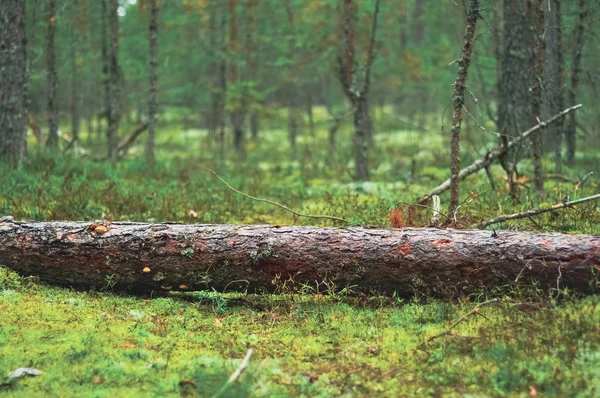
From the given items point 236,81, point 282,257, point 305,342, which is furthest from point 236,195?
point 236,81

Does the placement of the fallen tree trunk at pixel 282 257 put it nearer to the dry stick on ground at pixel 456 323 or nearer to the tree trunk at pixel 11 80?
the dry stick on ground at pixel 456 323

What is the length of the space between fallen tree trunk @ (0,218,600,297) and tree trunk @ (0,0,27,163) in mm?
5630

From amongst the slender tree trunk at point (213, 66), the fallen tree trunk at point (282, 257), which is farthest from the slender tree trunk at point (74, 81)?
the fallen tree trunk at point (282, 257)

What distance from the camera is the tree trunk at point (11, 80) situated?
10398mm

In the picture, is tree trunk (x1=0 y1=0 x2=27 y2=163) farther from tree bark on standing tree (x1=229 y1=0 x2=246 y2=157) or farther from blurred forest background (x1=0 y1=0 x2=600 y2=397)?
tree bark on standing tree (x1=229 y1=0 x2=246 y2=157)

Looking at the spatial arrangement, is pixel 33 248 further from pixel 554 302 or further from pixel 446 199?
pixel 446 199

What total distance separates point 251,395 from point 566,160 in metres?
12.8

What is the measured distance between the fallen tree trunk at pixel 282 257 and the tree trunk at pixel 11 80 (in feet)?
18.5

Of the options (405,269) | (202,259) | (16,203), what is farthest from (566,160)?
(16,203)

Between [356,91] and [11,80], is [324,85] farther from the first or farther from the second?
[11,80]

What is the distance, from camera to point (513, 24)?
12.5 m

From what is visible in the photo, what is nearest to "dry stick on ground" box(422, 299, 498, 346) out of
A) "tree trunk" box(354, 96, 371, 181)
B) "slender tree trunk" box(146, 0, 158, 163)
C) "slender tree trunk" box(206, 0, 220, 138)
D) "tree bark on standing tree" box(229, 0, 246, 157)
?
"tree trunk" box(354, 96, 371, 181)

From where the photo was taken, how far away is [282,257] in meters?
5.15

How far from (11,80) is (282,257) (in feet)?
27.6
